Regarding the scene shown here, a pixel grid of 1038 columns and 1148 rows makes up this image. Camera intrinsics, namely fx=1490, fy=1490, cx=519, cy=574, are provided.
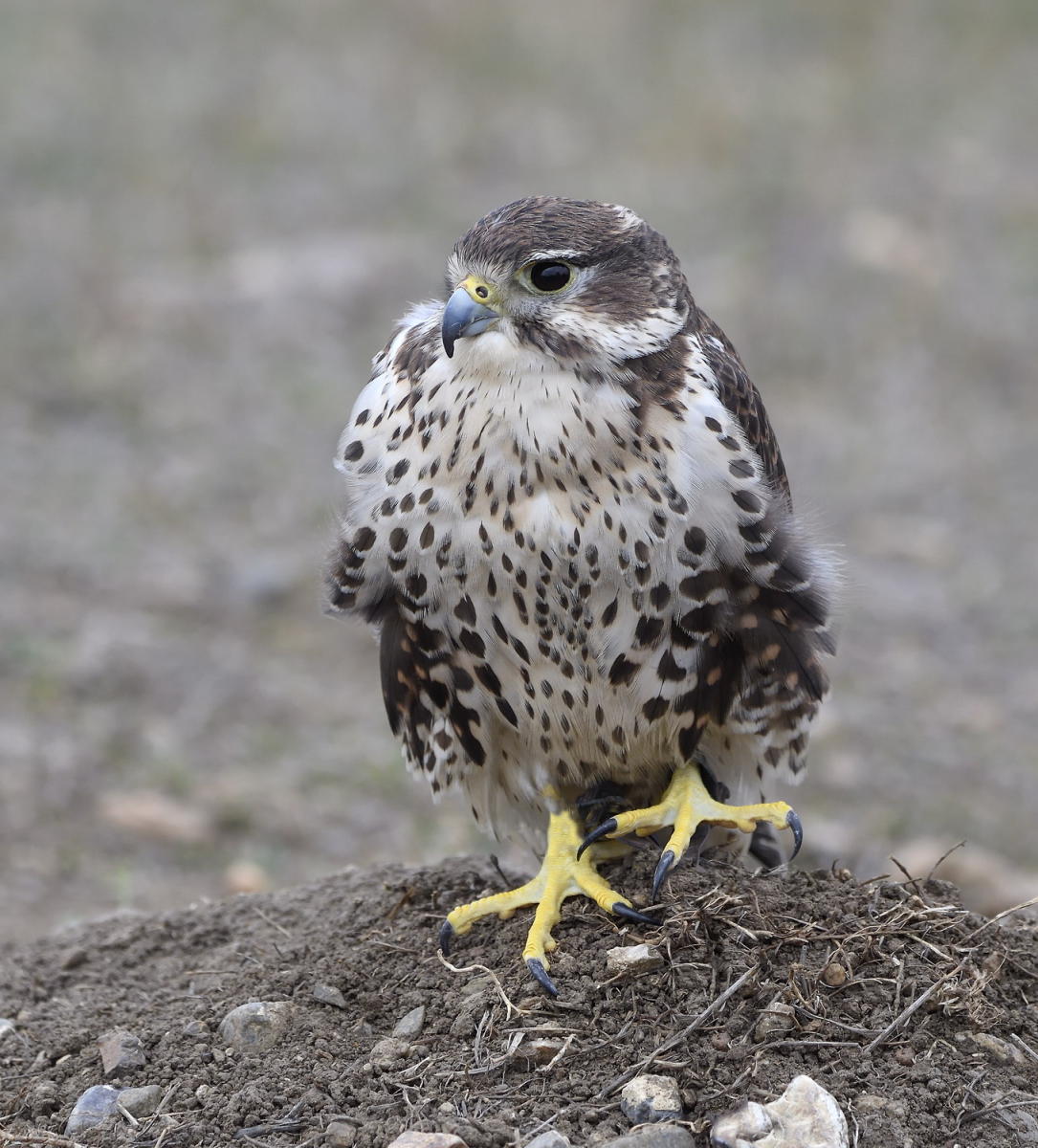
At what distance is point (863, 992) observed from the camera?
2.61 meters

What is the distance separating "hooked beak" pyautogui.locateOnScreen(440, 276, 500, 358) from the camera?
2.64 m

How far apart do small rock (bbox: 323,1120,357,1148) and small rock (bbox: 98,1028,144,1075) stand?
47 centimetres

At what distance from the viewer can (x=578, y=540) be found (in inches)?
106

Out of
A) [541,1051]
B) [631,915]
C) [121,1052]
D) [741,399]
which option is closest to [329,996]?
[121,1052]

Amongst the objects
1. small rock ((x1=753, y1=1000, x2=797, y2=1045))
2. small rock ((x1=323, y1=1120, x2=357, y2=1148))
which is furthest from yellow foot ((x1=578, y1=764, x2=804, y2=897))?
small rock ((x1=323, y1=1120, x2=357, y2=1148))

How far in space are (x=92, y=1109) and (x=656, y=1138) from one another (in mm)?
978

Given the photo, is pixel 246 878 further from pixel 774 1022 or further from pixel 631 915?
pixel 774 1022

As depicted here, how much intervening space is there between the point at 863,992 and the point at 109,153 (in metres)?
8.42

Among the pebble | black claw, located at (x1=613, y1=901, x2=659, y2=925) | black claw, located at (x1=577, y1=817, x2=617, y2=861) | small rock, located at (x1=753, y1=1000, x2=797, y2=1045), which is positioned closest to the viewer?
the pebble

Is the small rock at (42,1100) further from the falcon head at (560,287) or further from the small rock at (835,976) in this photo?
the falcon head at (560,287)

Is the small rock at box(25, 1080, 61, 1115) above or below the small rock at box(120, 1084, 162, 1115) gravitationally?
below

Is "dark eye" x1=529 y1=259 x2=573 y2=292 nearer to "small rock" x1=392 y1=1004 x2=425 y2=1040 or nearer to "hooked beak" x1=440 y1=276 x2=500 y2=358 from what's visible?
"hooked beak" x1=440 y1=276 x2=500 y2=358

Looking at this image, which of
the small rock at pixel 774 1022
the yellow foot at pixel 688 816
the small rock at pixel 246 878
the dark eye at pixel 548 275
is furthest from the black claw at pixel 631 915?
the small rock at pixel 246 878

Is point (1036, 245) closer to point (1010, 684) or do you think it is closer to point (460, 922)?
point (1010, 684)
